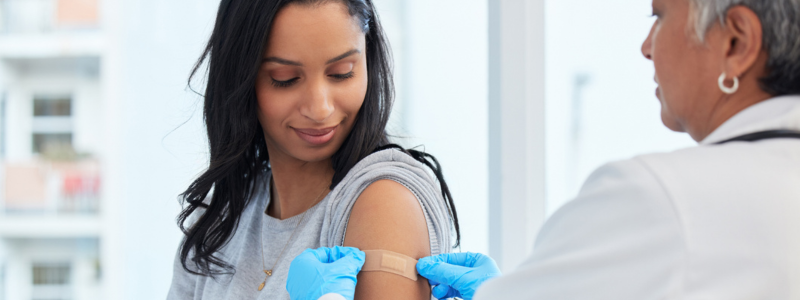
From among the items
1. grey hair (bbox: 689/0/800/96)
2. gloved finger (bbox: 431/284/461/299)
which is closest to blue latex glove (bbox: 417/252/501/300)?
gloved finger (bbox: 431/284/461/299)

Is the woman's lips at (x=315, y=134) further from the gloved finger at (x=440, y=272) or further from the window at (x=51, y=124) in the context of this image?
the window at (x=51, y=124)

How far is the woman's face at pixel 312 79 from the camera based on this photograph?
3.42 feet

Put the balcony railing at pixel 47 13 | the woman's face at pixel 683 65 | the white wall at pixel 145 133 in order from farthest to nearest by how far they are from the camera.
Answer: the balcony railing at pixel 47 13, the white wall at pixel 145 133, the woman's face at pixel 683 65

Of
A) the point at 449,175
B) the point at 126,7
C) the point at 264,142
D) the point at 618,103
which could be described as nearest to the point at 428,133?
the point at 449,175

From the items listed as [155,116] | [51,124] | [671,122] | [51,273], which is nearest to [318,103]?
[671,122]

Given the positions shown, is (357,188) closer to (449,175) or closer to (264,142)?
(264,142)

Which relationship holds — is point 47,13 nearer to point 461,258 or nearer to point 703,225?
point 461,258

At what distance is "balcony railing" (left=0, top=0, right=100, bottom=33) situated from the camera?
8.55 ft

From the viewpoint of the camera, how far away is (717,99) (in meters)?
0.71

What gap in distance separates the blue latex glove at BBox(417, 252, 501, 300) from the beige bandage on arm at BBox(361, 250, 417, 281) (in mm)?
20

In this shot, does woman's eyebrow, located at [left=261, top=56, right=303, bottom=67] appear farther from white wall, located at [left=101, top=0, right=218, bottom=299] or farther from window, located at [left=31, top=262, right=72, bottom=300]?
window, located at [left=31, top=262, right=72, bottom=300]

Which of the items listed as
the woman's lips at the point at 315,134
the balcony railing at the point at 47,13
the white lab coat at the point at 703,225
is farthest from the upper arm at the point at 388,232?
the balcony railing at the point at 47,13

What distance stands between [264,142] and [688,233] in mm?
993

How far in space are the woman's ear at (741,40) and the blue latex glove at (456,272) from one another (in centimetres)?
52
